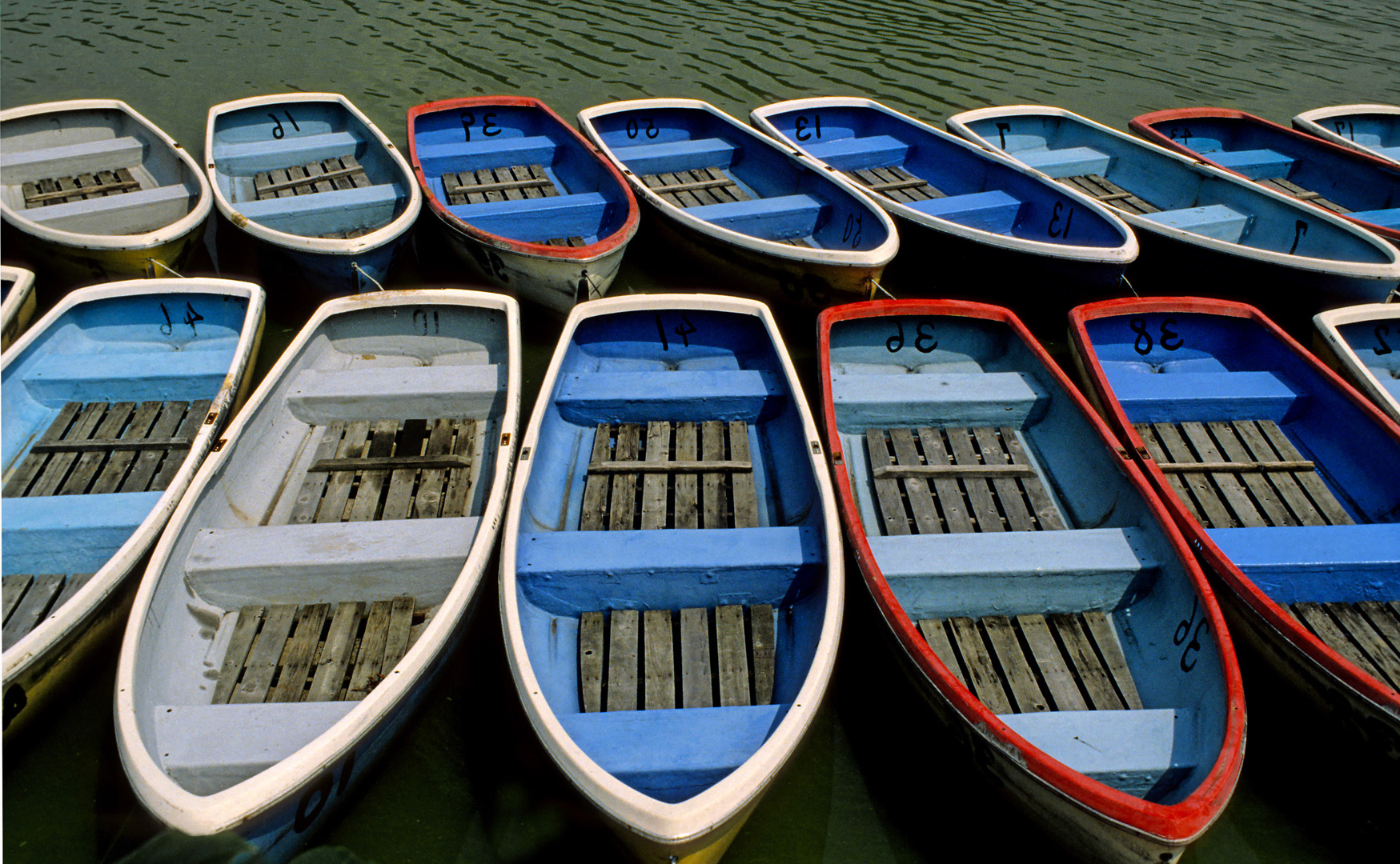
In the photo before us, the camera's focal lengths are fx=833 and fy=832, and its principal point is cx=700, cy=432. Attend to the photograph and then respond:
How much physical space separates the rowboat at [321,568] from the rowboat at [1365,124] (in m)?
12.4

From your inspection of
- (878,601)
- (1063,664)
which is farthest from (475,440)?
(1063,664)

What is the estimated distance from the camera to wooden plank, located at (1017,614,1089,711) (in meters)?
4.61

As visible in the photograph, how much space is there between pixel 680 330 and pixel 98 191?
7.61 m

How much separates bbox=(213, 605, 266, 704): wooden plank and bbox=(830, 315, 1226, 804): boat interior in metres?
3.70

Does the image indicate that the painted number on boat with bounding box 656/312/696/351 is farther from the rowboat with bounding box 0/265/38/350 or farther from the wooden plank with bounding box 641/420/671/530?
the rowboat with bounding box 0/265/38/350

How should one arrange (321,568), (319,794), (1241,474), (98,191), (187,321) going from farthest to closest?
(98,191) < (187,321) < (1241,474) < (321,568) < (319,794)

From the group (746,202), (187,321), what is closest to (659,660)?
(187,321)

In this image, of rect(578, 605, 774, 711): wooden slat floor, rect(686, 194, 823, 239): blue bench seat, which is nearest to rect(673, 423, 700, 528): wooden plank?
rect(578, 605, 774, 711): wooden slat floor

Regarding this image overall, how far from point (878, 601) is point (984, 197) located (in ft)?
21.0

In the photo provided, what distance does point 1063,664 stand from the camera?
479cm

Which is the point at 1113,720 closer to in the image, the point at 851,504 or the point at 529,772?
the point at 851,504

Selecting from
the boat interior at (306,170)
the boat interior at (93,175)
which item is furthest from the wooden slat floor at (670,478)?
the boat interior at (93,175)

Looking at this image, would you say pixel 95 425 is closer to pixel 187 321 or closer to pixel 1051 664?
pixel 187 321

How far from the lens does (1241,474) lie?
6246mm
